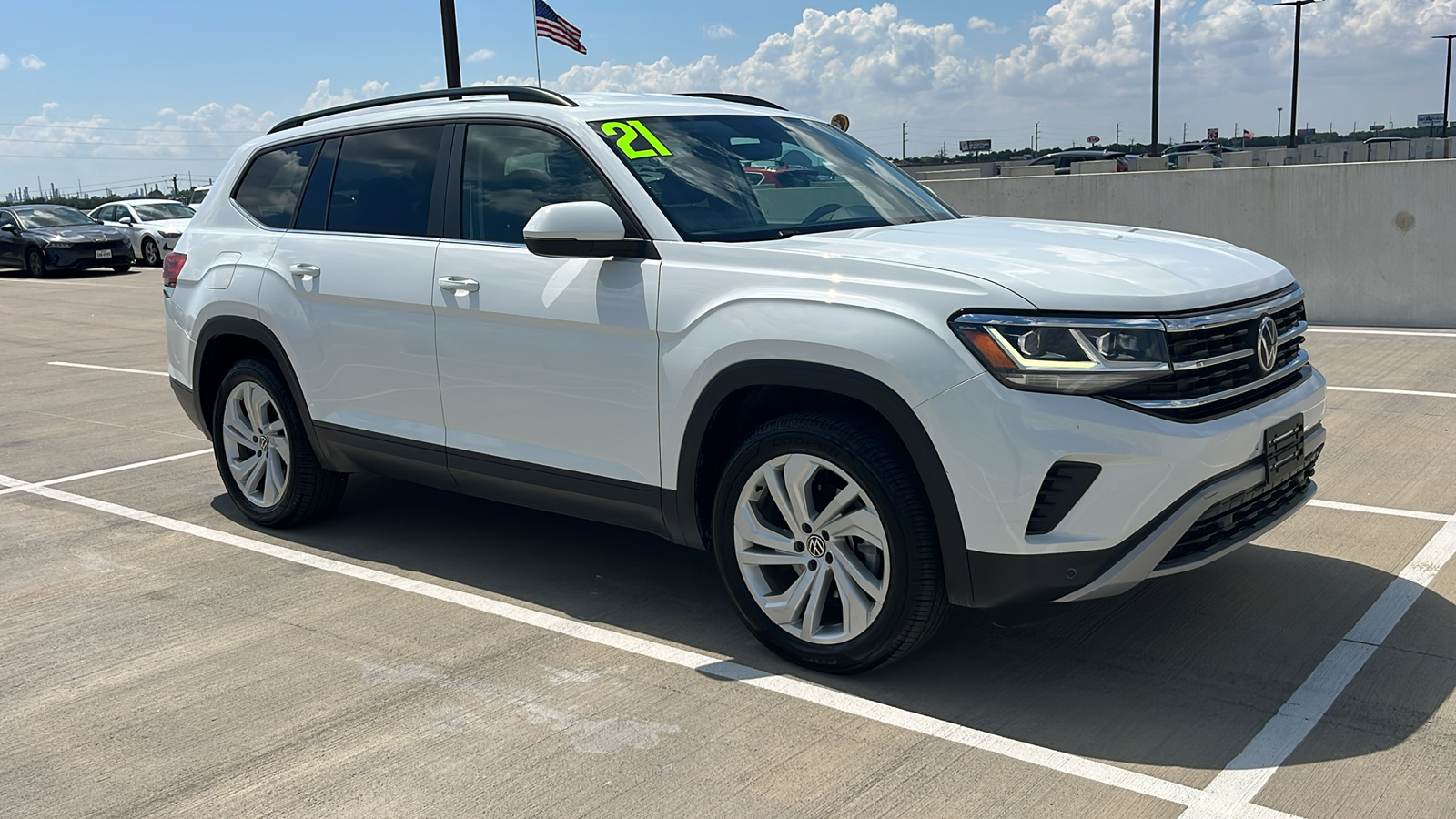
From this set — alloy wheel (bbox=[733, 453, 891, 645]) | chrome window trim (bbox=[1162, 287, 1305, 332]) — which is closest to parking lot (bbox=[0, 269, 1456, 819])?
alloy wheel (bbox=[733, 453, 891, 645])

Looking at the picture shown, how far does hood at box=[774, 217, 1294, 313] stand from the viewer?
360 centimetres

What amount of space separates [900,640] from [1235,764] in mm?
985

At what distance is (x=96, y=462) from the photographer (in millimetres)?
7785

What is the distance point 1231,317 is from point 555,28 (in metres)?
15.5

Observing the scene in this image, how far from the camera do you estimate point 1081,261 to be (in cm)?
385

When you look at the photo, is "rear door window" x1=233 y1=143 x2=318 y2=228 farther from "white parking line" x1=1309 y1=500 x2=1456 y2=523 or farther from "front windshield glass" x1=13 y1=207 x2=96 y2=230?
"front windshield glass" x1=13 y1=207 x2=96 y2=230

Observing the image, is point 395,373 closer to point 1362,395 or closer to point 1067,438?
point 1067,438

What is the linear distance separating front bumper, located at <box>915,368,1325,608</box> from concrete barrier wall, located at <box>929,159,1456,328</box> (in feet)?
28.2

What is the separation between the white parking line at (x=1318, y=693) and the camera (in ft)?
10.8

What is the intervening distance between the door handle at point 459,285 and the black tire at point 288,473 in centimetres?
131

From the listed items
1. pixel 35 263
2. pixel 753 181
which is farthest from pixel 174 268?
pixel 35 263

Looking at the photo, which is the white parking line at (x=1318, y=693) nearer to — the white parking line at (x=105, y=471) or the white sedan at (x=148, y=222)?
the white parking line at (x=105, y=471)

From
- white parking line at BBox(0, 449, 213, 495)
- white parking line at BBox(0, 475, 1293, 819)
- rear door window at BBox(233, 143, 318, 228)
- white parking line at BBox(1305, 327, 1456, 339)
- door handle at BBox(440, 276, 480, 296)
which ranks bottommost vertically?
white parking line at BBox(0, 475, 1293, 819)

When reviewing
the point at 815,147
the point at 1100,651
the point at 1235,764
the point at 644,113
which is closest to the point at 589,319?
the point at 644,113
